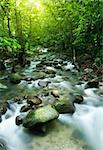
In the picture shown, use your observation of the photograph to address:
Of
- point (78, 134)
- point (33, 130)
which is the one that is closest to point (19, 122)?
point (33, 130)

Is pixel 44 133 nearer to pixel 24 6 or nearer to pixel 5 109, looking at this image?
pixel 5 109

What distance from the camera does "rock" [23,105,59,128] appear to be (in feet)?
17.5

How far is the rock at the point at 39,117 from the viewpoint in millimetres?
5324

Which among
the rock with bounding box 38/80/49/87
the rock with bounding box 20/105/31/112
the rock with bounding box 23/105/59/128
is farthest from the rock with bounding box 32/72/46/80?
the rock with bounding box 23/105/59/128

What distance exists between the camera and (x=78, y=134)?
5461 mm

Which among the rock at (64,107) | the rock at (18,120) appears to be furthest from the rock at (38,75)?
the rock at (18,120)

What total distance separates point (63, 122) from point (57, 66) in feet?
20.5

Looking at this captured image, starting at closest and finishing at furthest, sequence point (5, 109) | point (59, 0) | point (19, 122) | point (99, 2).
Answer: point (19, 122)
point (5, 109)
point (99, 2)
point (59, 0)

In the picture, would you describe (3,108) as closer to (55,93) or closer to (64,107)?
(64,107)

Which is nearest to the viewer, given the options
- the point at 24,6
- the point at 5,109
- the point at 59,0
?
the point at 5,109

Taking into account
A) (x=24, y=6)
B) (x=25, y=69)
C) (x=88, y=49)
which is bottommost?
(x=25, y=69)

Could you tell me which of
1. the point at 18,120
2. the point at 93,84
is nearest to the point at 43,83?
the point at 93,84

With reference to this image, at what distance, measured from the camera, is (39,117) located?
17.6 feet

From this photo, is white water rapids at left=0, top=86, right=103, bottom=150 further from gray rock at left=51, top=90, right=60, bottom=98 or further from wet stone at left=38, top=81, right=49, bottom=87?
wet stone at left=38, top=81, right=49, bottom=87
